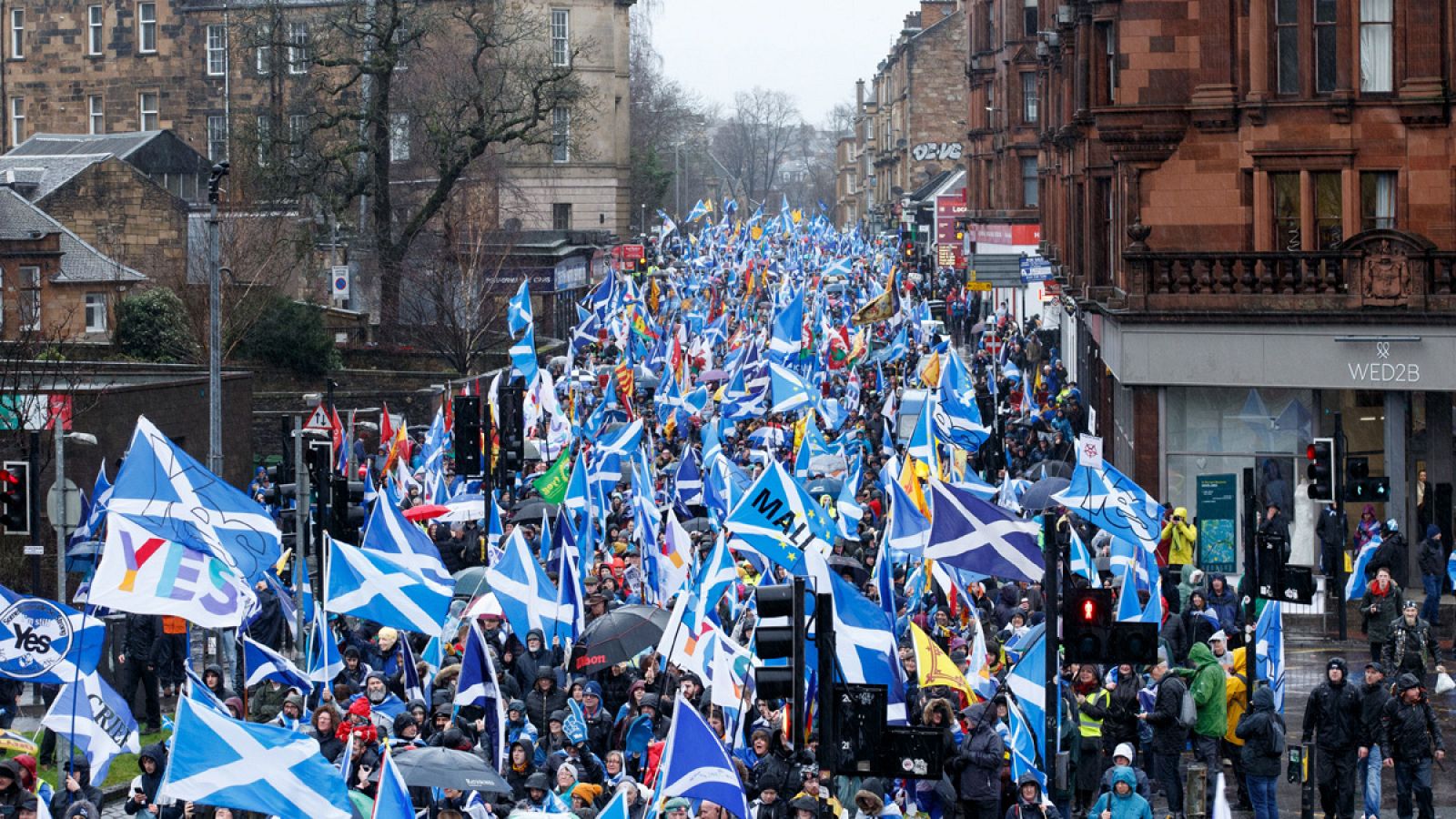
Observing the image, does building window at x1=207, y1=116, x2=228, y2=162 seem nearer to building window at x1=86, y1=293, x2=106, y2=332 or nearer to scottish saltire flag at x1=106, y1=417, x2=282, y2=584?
building window at x1=86, y1=293, x2=106, y2=332

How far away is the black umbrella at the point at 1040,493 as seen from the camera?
29.6 m

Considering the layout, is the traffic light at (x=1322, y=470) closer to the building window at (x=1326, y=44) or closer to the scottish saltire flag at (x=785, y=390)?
the building window at (x=1326, y=44)

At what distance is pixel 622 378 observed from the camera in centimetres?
3969

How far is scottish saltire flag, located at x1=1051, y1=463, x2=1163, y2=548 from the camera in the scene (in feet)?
77.2

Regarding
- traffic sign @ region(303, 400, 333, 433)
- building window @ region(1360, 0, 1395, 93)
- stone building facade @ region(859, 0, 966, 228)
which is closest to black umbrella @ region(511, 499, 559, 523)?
traffic sign @ region(303, 400, 333, 433)

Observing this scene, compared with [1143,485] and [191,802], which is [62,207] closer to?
[1143,485]

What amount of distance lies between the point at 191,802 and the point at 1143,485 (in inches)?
771

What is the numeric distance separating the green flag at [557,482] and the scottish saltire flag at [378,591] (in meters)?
7.28

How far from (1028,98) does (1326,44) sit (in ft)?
114

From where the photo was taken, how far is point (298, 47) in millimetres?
59219

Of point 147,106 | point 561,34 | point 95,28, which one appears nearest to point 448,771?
point 147,106

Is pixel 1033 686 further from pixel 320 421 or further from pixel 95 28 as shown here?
pixel 95 28

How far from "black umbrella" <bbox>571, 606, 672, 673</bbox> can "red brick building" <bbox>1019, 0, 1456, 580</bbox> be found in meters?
11.5

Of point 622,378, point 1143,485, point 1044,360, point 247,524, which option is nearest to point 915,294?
point 1044,360
